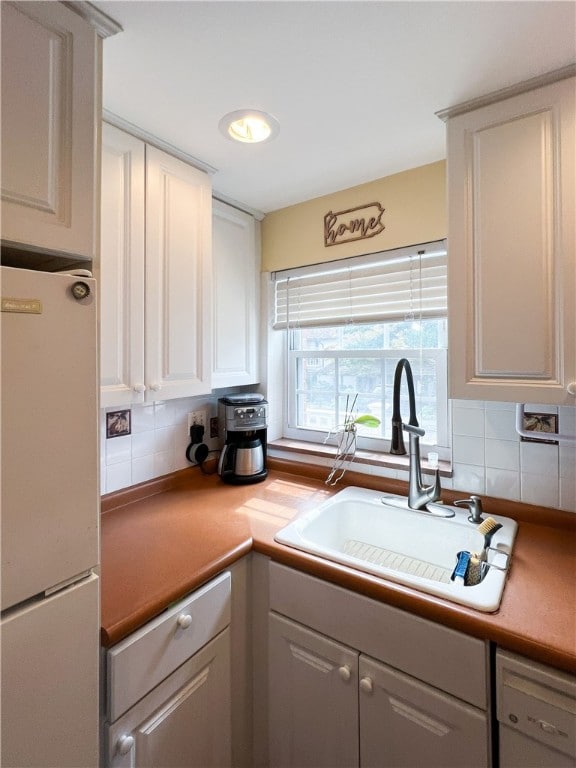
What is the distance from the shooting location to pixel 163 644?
91cm

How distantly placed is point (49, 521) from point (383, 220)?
5.07 feet

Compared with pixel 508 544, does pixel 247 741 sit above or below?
below

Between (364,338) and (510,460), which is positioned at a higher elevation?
(364,338)

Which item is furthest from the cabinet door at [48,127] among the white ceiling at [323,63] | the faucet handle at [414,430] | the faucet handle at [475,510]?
the faucet handle at [475,510]

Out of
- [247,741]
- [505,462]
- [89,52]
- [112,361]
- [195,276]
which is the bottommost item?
[247,741]

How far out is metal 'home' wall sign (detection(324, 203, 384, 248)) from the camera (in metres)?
1.58

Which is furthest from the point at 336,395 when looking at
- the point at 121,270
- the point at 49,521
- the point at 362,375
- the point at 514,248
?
the point at 49,521

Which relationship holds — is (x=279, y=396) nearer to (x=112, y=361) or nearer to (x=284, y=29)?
(x=112, y=361)

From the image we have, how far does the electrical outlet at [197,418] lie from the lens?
69.1 inches

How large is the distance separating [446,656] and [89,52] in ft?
5.29

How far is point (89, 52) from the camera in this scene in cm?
83

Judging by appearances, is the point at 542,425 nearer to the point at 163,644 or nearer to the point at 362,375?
the point at 362,375

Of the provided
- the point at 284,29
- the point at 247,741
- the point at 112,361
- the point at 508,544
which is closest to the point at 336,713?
the point at 247,741

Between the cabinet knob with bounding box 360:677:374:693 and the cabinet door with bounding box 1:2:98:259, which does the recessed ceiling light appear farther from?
the cabinet knob with bounding box 360:677:374:693
